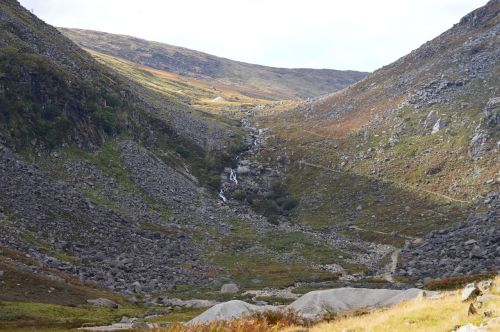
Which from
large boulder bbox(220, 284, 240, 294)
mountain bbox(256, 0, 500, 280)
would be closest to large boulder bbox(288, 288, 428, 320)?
large boulder bbox(220, 284, 240, 294)

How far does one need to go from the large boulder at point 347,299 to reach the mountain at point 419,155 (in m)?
25.2

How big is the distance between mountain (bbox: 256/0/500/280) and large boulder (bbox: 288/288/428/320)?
82.6 feet

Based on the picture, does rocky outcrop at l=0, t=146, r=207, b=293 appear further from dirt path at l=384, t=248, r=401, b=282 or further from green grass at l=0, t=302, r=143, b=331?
dirt path at l=384, t=248, r=401, b=282

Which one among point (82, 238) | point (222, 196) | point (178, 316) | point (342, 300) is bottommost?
point (178, 316)

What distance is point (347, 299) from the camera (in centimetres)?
4897

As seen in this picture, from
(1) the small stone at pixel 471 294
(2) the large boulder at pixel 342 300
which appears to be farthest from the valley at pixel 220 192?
(1) the small stone at pixel 471 294

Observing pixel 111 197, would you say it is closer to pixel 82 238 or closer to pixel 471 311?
pixel 82 238

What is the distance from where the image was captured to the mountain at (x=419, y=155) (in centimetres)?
8712

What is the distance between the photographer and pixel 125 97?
12744 centimetres

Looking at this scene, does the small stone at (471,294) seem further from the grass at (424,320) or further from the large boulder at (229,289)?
the large boulder at (229,289)

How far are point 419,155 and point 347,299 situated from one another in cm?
7631

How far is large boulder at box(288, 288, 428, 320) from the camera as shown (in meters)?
46.4

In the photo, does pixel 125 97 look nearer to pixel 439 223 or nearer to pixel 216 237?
pixel 216 237

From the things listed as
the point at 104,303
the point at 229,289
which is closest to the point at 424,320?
the point at 104,303
